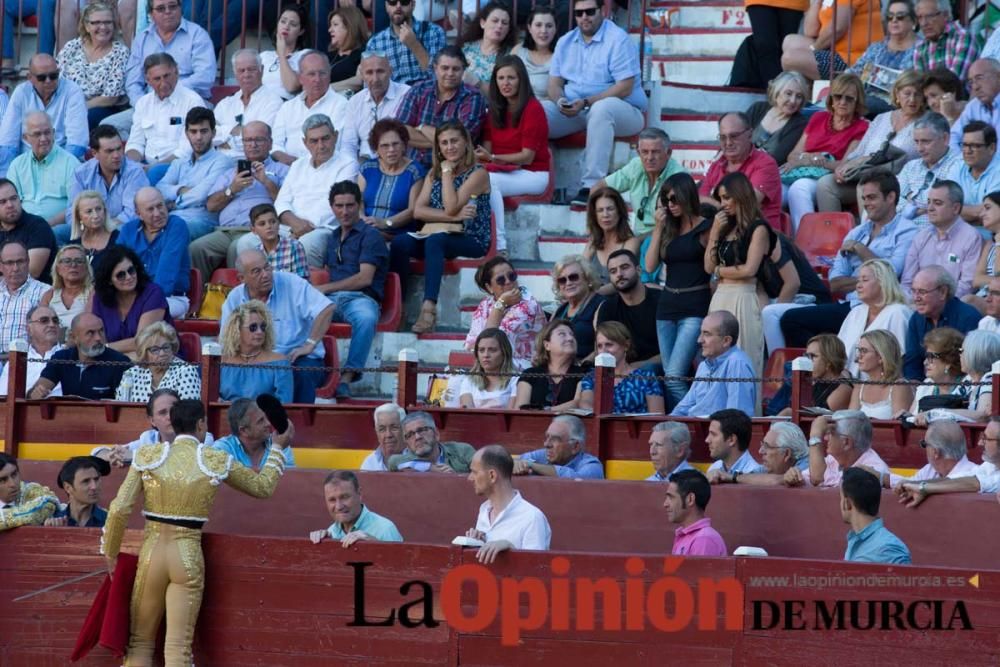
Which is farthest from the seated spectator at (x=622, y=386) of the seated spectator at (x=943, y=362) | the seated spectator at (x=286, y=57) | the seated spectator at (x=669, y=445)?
the seated spectator at (x=286, y=57)

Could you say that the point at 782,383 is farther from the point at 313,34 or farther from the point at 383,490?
the point at 313,34

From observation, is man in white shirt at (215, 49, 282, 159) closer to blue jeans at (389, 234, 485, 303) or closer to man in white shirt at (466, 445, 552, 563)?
blue jeans at (389, 234, 485, 303)

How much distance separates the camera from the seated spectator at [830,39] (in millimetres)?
14797

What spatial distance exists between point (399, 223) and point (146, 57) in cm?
283

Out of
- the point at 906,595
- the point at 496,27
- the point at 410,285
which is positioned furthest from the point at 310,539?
the point at 496,27

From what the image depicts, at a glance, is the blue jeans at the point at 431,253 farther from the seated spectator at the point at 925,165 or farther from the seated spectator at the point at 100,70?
the seated spectator at the point at 100,70

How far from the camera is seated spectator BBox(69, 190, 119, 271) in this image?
1374cm

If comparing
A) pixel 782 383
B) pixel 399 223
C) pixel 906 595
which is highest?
pixel 399 223

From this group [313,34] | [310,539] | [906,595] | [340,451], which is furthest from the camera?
[313,34]

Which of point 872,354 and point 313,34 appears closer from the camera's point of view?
point 872,354

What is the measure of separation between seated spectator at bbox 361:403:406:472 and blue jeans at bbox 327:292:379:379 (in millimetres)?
1616

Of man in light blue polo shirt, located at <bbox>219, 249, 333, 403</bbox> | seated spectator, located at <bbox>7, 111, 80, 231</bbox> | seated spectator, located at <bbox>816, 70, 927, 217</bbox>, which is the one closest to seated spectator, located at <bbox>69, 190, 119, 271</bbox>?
seated spectator, located at <bbox>7, 111, 80, 231</bbox>

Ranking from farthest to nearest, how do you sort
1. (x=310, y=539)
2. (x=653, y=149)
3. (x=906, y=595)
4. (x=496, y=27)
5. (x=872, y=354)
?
(x=496, y=27) → (x=653, y=149) → (x=872, y=354) → (x=310, y=539) → (x=906, y=595)

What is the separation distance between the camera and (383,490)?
11109 mm
